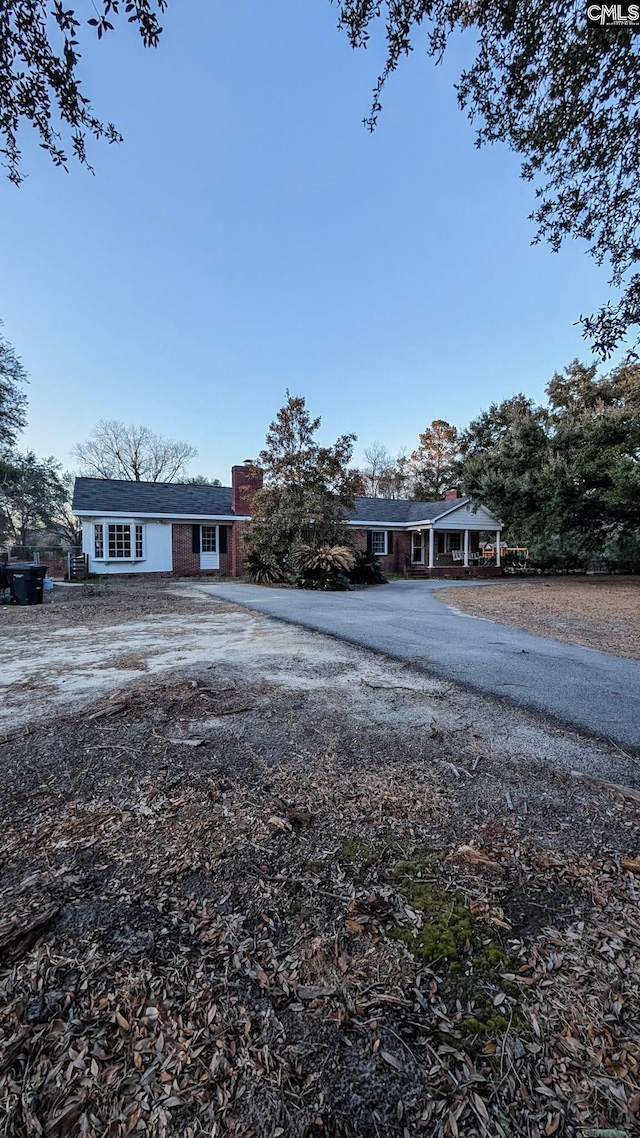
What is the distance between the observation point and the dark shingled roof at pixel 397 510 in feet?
77.0

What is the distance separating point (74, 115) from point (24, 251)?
8930 mm

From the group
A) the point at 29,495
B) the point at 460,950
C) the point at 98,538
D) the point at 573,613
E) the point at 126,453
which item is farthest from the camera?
the point at 126,453

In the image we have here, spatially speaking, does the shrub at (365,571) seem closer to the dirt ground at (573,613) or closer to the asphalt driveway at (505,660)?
the dirt ground at (573,613)

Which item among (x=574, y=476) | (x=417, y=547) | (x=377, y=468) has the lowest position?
(x=417, y=547)

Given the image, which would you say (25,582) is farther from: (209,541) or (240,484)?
(240,484)

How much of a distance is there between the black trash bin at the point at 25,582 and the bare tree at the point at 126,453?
23.3 m

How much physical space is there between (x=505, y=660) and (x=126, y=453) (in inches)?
1348

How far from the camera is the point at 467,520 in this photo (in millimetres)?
23812

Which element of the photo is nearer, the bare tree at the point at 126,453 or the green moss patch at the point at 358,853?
the green moss patch at the point at 358,853

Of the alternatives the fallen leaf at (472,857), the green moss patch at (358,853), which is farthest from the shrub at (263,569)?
the fallen leaf at (472,857)

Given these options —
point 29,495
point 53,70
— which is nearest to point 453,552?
point 29,495

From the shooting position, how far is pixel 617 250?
4.11m

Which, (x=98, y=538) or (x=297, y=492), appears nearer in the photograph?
(x=297, y=492)

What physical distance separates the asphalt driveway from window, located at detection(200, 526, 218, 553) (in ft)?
39.0
